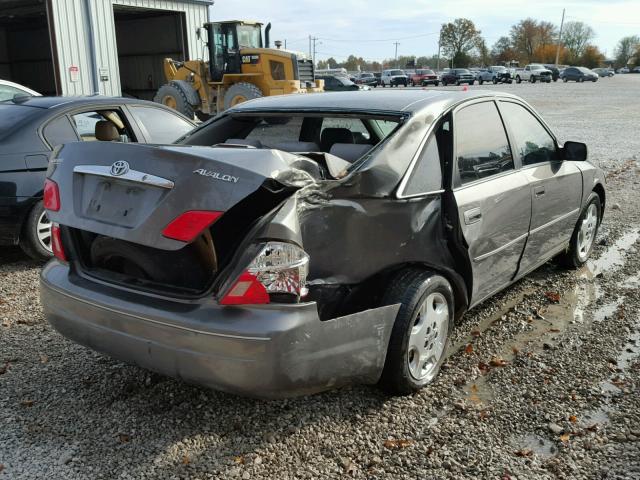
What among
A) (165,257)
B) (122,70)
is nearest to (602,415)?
(165,257)

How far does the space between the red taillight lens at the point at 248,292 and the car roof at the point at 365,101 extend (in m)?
1.50

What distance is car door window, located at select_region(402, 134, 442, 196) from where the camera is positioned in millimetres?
3356

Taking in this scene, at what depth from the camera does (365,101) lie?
3.88 metres

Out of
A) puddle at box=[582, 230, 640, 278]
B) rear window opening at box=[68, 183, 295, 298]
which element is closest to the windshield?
puddle at box=[582, 230, 640, 278]

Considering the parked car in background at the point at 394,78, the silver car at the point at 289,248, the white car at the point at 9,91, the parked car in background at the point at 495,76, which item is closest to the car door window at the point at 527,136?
the silver car at the point at 289,248

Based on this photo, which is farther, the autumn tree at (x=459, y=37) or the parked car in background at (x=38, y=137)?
the autumn tree at (x=459, y=37)

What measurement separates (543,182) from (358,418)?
7.89ft

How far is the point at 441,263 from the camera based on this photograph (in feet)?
11.7

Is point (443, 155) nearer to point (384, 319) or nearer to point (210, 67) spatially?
point (384, 319)

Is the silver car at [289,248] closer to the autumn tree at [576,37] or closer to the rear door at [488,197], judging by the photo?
the rear door at [488,197]

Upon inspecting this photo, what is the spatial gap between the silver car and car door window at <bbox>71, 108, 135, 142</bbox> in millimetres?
2476

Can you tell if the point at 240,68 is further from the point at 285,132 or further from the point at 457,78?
the point at 457,78

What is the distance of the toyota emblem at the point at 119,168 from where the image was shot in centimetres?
283

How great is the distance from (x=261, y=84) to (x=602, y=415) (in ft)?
56.4
